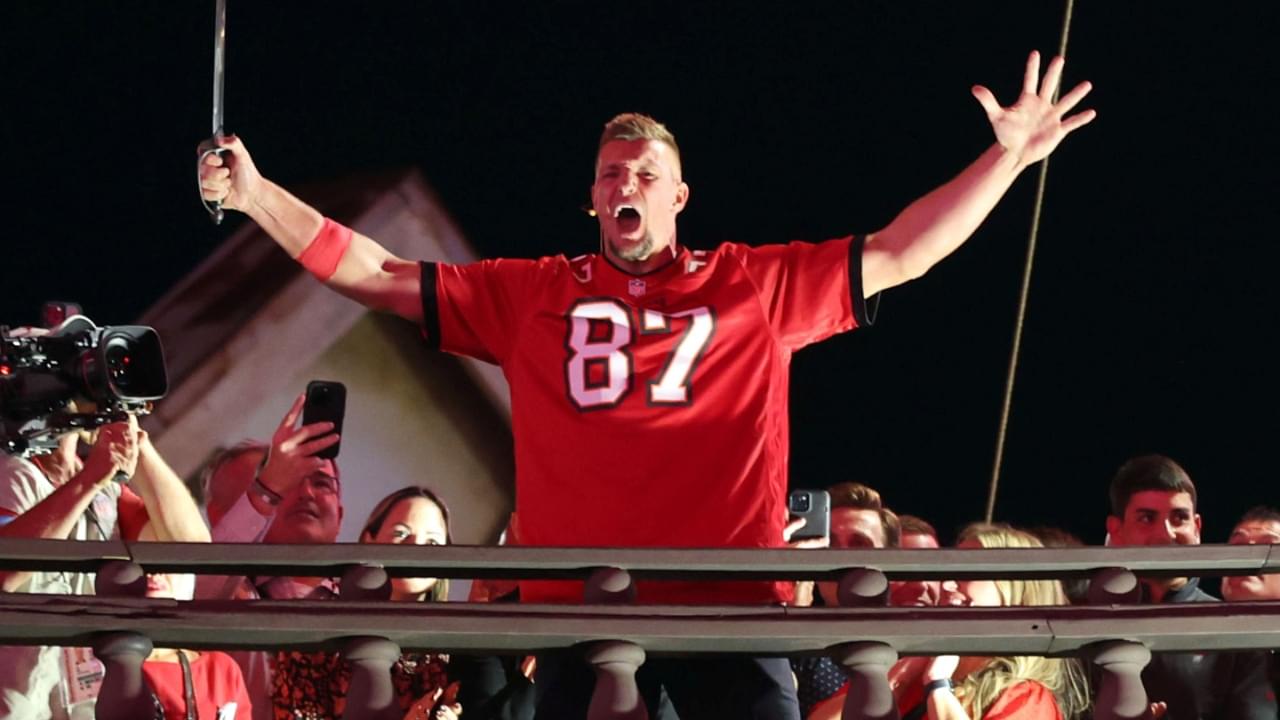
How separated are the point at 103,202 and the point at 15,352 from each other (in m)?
1.60

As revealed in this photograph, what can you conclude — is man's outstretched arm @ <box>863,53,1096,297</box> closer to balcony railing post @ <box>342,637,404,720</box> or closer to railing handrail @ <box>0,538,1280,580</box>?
railing handrail @ <box>0,538,1280,580</box>

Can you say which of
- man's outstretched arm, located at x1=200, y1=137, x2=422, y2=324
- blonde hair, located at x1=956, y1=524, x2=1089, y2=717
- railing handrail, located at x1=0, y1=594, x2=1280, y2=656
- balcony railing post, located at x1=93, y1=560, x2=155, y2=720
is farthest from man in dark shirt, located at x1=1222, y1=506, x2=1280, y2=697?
balcony railing post, located at x1=93, y1=560, x2=155, y2=720

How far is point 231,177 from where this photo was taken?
2334 millimetres

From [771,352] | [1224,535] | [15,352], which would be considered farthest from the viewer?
[1224,535]

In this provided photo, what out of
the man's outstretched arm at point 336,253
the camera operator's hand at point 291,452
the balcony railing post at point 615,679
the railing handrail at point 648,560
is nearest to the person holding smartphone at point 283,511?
the camera operator's hand at point 291,452

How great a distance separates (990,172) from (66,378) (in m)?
1.26

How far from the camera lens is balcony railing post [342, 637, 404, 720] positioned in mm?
1309

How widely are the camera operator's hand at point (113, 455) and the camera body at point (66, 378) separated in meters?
0.40

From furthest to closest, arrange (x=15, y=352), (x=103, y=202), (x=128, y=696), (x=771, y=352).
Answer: (x=103, y=202), (x=771, y=352), (x=15, y=352), (x=128, y=696)

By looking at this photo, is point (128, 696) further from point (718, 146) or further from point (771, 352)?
point (718, 146)

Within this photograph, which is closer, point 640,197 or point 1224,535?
point 640,197

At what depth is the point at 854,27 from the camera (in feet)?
14.0

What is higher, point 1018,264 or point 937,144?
point 937,144

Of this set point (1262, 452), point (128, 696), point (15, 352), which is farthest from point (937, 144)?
point (128, 696)
